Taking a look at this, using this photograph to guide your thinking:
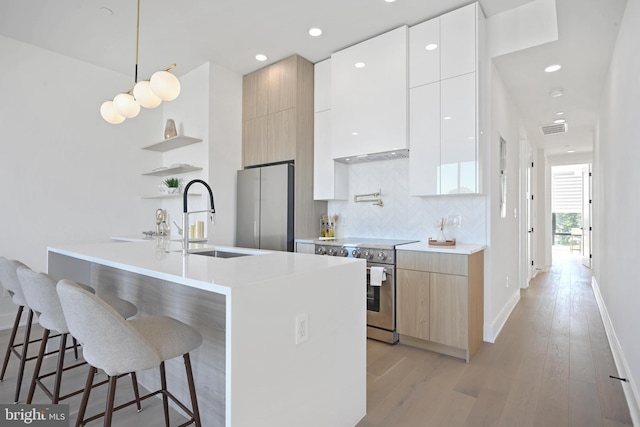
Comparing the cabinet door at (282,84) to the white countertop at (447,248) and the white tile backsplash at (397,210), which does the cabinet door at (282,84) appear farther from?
the white countertop at (447,248)

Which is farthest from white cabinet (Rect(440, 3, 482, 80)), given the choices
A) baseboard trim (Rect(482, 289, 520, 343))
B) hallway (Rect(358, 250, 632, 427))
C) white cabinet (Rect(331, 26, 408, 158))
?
hallway (Rect(358, 250, 632, 427))

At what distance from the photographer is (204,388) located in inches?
70.6

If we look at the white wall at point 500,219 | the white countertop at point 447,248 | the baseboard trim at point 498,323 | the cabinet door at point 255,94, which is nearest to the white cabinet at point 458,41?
the white wall at point 500,219

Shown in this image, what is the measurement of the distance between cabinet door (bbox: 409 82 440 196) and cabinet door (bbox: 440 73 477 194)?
0.06 metres

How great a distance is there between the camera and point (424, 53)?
3172 mm

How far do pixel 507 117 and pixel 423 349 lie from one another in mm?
2830

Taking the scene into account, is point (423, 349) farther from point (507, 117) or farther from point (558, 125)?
point (558, 125)

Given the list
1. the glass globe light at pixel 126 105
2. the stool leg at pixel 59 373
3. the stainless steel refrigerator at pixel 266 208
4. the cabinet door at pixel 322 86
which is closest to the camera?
the stool leg at pixel 59 373

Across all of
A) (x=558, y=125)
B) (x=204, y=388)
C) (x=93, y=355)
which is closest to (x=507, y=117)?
Result: (x=558, y=125)

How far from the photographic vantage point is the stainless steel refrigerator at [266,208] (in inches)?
147

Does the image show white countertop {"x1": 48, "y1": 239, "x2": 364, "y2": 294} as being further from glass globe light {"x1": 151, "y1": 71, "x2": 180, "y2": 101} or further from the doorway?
the doorway

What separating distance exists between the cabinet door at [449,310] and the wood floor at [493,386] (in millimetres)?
173

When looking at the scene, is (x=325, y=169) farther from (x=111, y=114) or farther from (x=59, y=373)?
(x=59, y=373)

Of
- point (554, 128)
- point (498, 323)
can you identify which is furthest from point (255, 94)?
point (554, 128)
